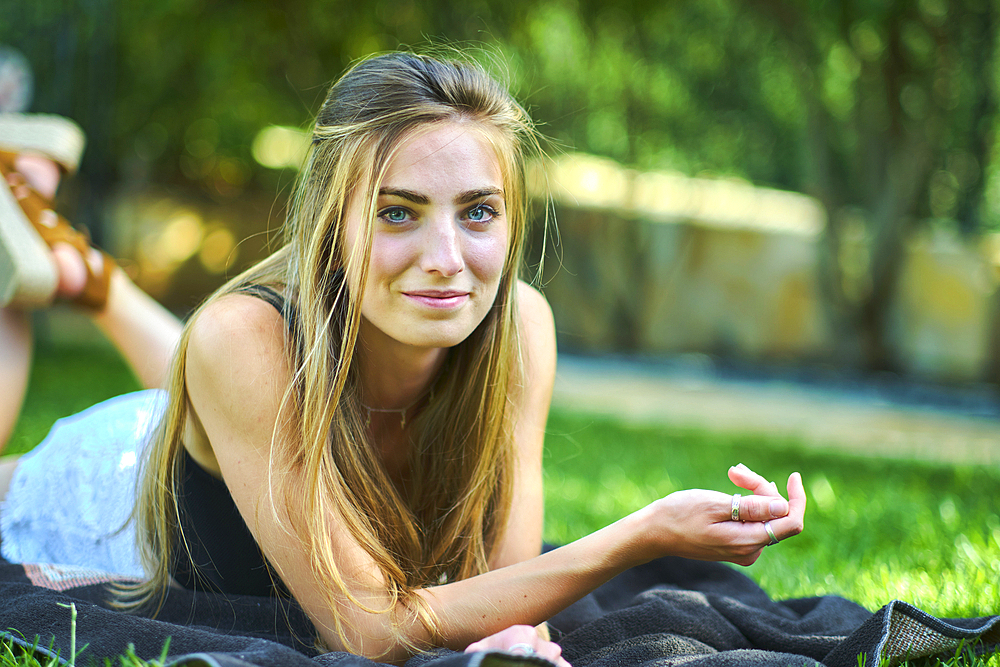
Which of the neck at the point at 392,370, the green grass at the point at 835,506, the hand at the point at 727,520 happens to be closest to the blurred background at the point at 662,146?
the green grass at the point at 835,506

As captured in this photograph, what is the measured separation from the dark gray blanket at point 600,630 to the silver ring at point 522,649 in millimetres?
36

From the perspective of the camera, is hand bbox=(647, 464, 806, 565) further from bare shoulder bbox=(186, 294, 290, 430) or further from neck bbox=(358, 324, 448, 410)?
bare shoulder bbox=(186, 294, 290, 430)

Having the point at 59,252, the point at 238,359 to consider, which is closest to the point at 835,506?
the point at 238,359

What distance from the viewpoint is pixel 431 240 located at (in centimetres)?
165

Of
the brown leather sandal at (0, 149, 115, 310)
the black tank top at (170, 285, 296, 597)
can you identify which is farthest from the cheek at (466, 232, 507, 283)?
the brown leather sandal at (0, 149, 115, 310)

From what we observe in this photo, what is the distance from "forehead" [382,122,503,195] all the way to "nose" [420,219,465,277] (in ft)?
0.23

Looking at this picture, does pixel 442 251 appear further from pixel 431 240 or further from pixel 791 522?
pixel 791 522

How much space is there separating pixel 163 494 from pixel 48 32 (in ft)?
22.4

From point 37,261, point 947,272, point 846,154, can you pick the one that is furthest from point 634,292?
point 37,261

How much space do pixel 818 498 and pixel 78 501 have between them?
9.45 ft

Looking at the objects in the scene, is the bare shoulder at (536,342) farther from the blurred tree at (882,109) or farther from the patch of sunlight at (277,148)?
the patch of sunlight at (277,148)

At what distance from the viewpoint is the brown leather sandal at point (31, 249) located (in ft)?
8.29

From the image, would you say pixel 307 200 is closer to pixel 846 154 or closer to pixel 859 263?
pixel 859 263

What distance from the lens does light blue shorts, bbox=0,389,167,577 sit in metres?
2.37
